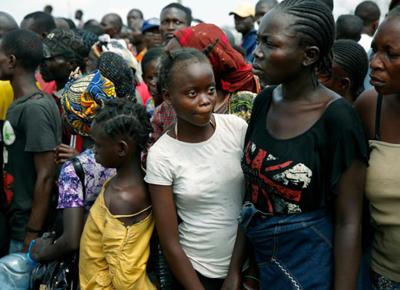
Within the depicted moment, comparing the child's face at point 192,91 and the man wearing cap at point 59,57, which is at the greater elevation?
the child's face at point 192,91

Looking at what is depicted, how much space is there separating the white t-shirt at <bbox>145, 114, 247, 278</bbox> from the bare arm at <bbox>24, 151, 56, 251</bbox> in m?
1.14

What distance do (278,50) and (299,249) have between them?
743mm

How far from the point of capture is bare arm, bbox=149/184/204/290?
2.12 meters

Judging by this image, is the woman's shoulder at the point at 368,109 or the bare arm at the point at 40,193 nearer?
the woman's shoulder at the point at 368,109

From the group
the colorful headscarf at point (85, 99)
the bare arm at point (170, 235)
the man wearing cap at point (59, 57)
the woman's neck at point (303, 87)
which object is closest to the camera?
the woman's neck at point (303, 87)

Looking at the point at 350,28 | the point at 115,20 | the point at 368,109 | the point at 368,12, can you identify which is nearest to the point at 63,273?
the point at 368,109

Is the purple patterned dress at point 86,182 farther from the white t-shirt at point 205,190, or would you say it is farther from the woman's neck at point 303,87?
the woman's neck at point 303,87

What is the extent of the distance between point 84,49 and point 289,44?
9.19 feet

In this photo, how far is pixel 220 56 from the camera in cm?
263

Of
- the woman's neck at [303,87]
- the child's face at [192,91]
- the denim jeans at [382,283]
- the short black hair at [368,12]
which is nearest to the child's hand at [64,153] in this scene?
the child's face at [192,91]

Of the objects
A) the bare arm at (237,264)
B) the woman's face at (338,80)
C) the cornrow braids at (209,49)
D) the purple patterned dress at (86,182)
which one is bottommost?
the bare arm at (237,264)

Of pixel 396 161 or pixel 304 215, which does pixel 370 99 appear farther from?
pixel 304 215

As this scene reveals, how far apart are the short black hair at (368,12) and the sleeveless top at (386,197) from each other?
18.4ft

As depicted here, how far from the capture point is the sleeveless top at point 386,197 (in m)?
1.82
